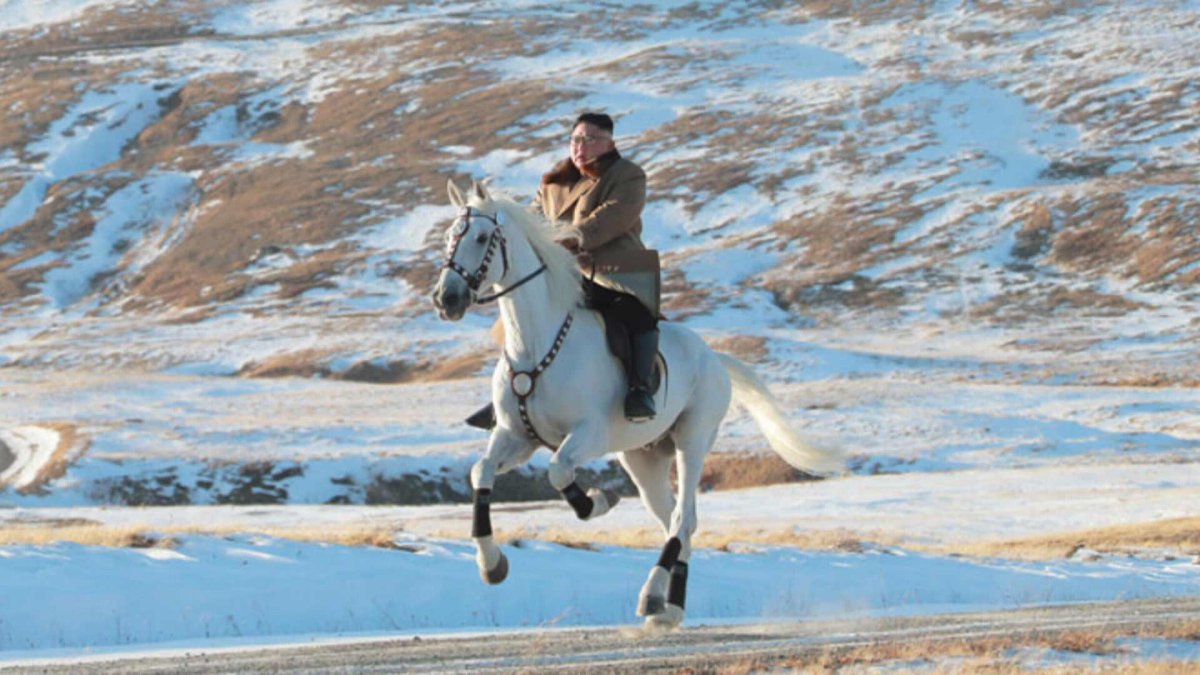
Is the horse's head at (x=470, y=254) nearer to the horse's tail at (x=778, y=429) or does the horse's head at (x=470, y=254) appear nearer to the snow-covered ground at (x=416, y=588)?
the horse's tail at (x=778, y=429)

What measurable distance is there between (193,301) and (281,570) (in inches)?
4049

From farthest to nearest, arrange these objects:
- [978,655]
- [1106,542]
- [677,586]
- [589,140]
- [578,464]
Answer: [1106,542], [589,140], [677,586], [578,464], [978,655]

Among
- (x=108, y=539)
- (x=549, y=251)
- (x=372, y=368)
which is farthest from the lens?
(x=372, y=368)

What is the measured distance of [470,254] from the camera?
519 inches

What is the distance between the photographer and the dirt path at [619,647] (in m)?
12.5

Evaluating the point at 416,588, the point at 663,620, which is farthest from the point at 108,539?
the point at 663,620

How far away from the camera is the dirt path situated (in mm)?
12461

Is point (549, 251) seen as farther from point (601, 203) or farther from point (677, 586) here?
point (677, 586)

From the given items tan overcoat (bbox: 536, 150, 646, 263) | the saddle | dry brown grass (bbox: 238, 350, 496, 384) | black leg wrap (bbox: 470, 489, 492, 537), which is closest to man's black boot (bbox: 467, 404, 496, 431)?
the saddle

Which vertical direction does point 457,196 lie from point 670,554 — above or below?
above

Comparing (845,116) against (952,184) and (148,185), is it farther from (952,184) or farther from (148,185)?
(148,185)

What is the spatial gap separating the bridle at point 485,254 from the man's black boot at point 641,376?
1210 mm

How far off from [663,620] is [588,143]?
13.9 ft

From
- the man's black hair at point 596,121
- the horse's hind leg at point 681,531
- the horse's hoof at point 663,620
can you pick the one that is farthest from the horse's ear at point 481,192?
the horse's hoof at point 663,620
